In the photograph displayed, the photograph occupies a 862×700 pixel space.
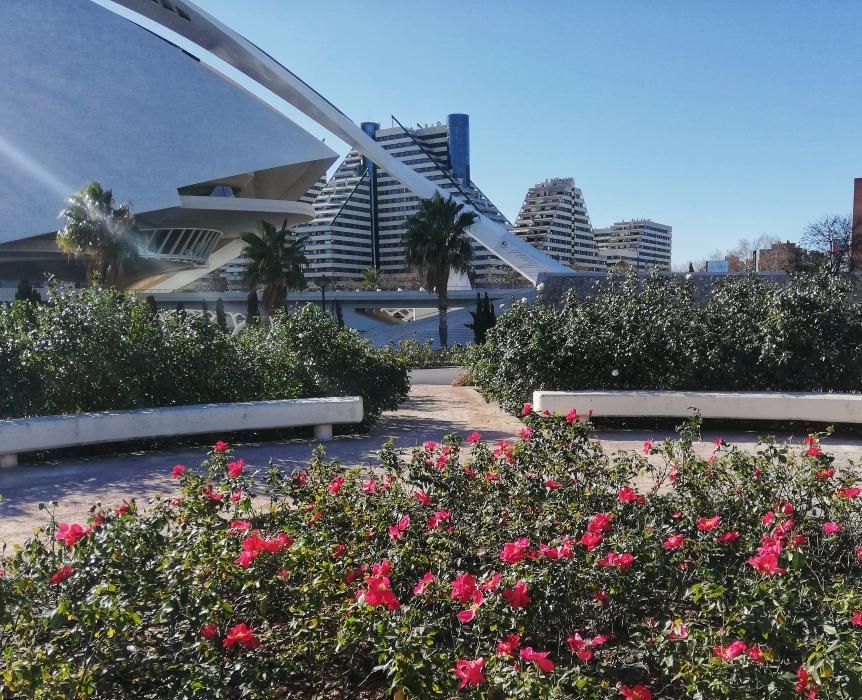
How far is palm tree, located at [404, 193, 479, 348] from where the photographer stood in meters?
31.4

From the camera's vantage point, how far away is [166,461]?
759 cm

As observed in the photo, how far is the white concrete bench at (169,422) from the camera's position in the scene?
725cm

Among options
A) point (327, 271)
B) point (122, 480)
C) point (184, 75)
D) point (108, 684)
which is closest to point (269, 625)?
point (108, 684)

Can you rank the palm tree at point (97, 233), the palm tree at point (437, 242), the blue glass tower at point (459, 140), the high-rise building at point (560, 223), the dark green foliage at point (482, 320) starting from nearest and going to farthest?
the dark green foliage at point (482, 320) → the palm tree at point (97, 233) → the palm tree at point (437, 242) → the high-rise building at point (560, 223) → the blue glass tower at point (459, 140)

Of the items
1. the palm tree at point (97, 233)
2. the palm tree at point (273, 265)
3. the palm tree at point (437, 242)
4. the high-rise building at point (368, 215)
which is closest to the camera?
the palm tree at point (97, 233)

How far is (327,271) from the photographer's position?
9500 centimetres

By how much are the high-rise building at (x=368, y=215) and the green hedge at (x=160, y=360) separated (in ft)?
272

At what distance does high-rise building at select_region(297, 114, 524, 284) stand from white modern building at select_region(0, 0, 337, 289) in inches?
1904

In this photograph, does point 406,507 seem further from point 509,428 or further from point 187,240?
point 187,240

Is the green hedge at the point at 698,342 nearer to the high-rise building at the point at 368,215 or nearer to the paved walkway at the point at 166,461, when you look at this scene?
the paved walkway at the point at 166,461

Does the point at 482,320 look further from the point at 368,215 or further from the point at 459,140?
the point at 459,140

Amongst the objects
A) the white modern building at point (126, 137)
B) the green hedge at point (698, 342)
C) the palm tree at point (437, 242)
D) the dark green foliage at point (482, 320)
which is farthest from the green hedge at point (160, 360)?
the white modern building at point (126, 137)

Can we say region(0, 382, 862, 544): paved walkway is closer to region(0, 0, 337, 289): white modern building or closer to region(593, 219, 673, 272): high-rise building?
region(0, 0, 337, 289): white modern building

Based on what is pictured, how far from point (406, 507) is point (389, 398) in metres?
5.82
